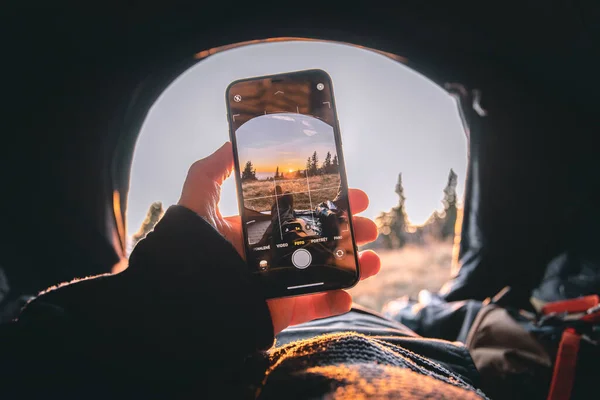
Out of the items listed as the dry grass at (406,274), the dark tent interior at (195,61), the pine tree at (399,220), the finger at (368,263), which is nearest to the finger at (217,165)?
the finger at (368,263)

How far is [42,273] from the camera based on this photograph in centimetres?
105

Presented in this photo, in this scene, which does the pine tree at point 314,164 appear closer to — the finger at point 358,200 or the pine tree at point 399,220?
the finger at point 358,200

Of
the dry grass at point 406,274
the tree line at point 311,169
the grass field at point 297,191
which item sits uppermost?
the tree line at point 311,169

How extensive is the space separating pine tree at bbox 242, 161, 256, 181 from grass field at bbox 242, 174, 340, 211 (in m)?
0.01

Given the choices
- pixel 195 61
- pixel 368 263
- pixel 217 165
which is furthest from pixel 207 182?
pixel 195 61

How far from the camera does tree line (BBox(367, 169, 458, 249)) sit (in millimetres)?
1189

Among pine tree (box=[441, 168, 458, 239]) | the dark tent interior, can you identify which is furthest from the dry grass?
the dark tent interior

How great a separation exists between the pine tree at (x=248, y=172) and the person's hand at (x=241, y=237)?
0.07 feet

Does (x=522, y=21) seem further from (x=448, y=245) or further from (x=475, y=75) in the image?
(x=448, y=245)

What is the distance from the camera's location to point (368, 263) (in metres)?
0.59

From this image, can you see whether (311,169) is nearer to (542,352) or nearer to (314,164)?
(314,164)

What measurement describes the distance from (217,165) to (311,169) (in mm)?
137

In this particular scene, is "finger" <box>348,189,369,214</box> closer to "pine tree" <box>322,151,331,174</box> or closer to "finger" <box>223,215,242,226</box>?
"pine tree" <box>322,151,331,174</box>

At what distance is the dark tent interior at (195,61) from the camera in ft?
3.31
